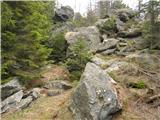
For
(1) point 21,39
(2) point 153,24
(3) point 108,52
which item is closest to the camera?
(1) point 21,39

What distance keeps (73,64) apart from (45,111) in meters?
5.82

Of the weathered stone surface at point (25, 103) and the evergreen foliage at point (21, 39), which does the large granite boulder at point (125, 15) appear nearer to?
the evergreen foliage at point (21, 39)

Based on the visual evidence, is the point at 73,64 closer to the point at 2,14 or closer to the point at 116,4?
the point at 2,14

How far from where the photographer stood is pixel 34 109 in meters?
11.9

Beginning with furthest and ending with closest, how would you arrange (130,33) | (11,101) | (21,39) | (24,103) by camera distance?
(130,33) < (21,39) < (11,101) < (24,103)

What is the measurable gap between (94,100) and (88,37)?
1456cm

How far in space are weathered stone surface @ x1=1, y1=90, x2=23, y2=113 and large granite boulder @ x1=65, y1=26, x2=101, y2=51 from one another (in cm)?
1034

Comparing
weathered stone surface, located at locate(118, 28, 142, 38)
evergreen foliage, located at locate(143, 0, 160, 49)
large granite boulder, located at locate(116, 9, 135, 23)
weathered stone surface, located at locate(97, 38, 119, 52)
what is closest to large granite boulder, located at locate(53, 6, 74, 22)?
large granite boulder, located at locate(116, 9, 135, 23)

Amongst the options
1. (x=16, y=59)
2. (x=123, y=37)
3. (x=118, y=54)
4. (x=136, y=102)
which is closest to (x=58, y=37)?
(x=118, y=54)

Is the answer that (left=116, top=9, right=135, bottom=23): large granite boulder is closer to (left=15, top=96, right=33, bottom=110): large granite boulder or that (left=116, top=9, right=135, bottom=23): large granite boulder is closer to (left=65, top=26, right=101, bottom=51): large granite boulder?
(left=65, top=26, right=101, bottom=51): large granite boulder

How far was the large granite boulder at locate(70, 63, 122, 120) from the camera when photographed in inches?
385

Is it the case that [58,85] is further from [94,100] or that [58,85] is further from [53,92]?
[94,100]

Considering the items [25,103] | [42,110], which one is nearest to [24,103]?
[25,103]

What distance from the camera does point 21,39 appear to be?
47.2 ft
